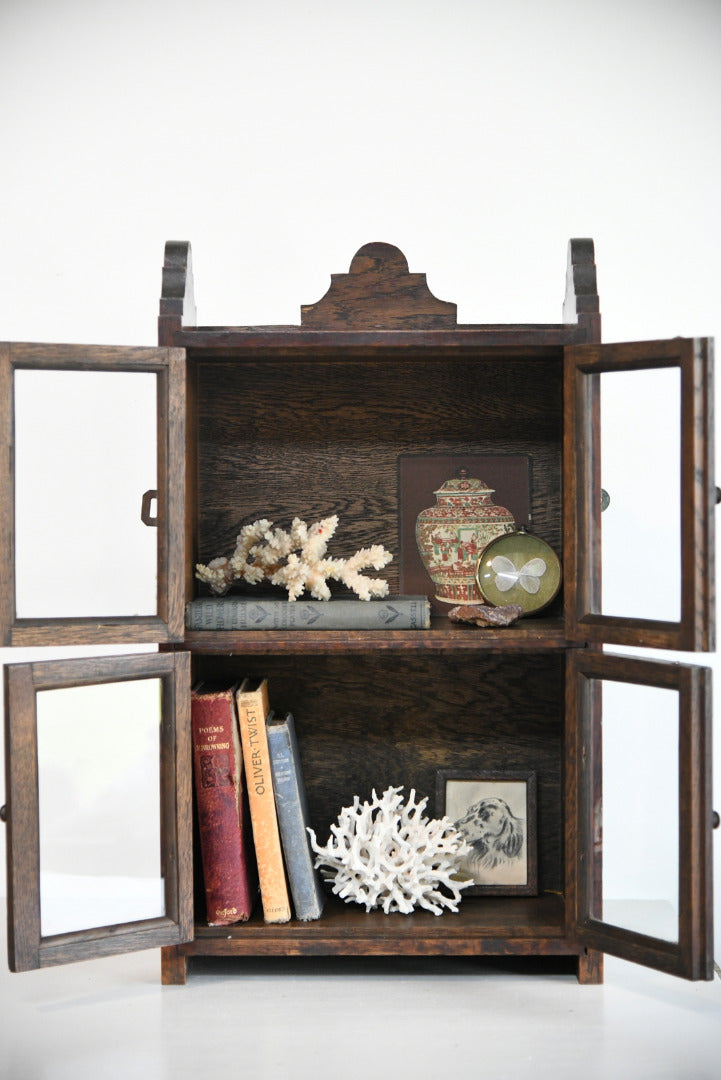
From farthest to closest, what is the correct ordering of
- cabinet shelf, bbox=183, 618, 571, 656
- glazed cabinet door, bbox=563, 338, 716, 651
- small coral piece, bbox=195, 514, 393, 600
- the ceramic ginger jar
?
the ceramic ginger jar → small coral piece, bbox=195, 514, 393, 600 → cabinet shelf, bbox=183, 618, 571, 656 → glazed cabinet door, bbox=563, 338, 716, 651

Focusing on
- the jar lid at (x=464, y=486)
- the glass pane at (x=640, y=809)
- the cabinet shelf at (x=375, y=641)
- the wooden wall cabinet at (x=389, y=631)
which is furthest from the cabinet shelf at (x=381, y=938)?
the jar lid at (x=464, y=486)

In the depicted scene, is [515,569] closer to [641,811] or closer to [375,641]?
[375,641]

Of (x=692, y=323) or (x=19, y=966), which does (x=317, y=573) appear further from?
(x=692, y=323)

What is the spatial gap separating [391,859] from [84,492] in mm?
698

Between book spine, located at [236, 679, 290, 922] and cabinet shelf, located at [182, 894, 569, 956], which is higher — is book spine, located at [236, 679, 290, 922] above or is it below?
above

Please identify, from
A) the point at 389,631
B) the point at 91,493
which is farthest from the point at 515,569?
the point at 91,493

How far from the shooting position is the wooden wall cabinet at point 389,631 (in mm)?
1548

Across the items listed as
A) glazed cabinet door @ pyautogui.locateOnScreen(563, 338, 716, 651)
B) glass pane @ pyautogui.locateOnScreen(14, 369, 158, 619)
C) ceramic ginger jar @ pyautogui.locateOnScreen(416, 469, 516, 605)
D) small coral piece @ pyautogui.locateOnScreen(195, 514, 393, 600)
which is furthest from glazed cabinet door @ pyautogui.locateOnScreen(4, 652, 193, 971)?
glazed cabinet door @ pyautogui.locateOnScreen(563, 338, 716, 651)

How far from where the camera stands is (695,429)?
4.95 ft

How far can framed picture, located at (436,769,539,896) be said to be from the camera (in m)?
1.86

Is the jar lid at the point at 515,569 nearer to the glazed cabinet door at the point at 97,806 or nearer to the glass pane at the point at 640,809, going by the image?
the glass pane at the point at 640,809

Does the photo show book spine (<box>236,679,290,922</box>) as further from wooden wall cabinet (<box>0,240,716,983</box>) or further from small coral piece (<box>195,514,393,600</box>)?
small coral piece (<box>195,514,393,600</box>)

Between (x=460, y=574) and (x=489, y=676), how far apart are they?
0.60 ft

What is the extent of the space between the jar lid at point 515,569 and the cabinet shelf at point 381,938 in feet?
1.55
